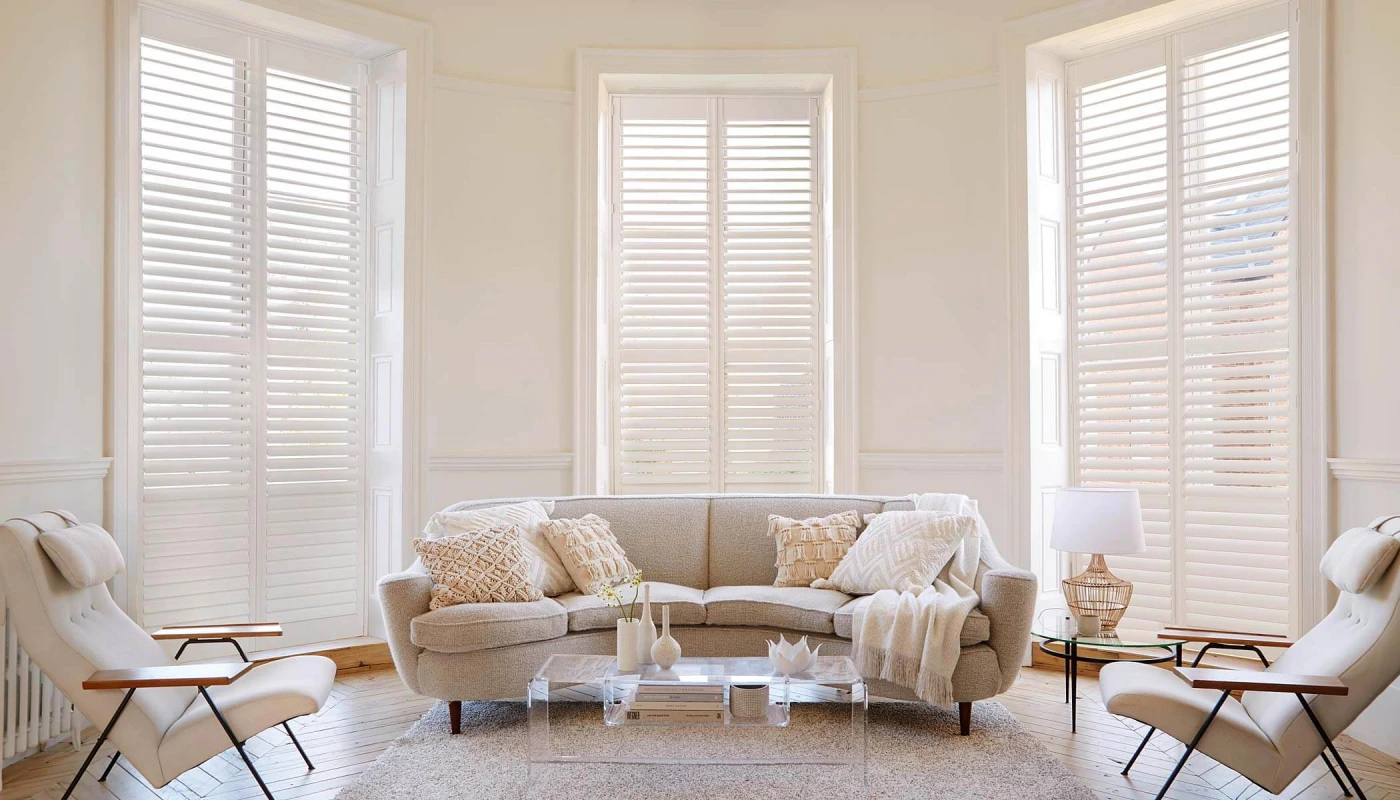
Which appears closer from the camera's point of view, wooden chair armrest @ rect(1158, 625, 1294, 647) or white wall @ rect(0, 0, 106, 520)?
wooden chair armrest @ rect(1158, 625, 1294, 647)

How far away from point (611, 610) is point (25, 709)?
2.13 meters

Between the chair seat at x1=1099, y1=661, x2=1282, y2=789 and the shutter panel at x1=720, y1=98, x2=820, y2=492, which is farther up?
the shutter panel at x1=720, y1=98, x2=820, y2=492

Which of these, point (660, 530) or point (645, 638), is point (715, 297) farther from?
point (645, 638)

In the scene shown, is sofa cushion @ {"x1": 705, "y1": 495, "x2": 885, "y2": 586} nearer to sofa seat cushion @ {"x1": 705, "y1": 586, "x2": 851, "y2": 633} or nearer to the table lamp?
sofa seat cushion @ {"x1": 705, "y1": 586, "x2": 851, "y2": 633}

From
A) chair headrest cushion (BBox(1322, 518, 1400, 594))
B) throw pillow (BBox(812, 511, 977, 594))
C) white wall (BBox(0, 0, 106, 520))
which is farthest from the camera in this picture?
throw pillow (BBox(812, 511, 977, 594))

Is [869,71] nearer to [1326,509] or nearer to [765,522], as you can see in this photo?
[765,522]

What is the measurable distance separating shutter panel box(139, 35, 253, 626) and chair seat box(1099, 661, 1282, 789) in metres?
4.00

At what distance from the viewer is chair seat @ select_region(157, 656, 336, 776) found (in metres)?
2.89

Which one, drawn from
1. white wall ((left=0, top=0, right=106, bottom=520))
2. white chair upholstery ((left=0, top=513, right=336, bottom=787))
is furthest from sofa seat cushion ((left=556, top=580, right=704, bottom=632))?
white wall ((left=0, top=0, right=106, bottom=520))

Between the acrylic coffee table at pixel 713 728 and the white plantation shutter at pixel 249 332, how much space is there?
2260 millimetres

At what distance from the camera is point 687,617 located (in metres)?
4.02

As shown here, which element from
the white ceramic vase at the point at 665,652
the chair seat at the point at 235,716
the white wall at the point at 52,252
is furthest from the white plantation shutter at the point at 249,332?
the white ceramic vase at the point at 665,652

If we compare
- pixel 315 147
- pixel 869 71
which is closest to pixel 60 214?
pixel 315 147

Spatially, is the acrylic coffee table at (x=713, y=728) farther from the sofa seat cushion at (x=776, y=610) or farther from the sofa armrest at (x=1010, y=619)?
the sofa armrest at (x=1010, y=619)
